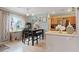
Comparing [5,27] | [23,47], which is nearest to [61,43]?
[23,47]

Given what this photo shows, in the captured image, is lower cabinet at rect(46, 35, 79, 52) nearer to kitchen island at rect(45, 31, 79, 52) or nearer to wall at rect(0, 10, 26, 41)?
kitchen island at rect(45, 31, 79, 52)

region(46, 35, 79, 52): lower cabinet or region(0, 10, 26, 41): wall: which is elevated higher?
region(0, 10, 26, 41): wall

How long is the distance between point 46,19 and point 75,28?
1.82 ft

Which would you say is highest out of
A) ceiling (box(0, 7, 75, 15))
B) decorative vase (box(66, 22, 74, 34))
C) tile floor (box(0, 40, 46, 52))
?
ceiling (box(0, 7, 75, 15))

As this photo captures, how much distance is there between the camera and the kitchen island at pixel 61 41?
5.98ft

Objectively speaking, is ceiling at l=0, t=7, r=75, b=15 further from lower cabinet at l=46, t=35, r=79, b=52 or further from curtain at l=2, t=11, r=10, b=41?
lower cabinet at l=46, t=35, r=79, b=52

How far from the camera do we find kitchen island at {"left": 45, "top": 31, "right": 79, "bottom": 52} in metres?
1.82

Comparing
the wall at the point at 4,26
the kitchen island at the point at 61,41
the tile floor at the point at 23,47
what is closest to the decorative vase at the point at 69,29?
the kitchen island at the point at 61,41

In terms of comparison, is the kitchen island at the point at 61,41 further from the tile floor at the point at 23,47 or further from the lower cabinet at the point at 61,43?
the tile floor at the point at 23,47

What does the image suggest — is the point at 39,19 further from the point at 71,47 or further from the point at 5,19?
the point at 71,47

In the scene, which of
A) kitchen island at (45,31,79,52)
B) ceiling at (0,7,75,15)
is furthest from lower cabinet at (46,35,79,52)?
ceiling at (0,7,75,15)

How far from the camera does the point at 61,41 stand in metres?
1.89

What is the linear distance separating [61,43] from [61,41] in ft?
0.12
